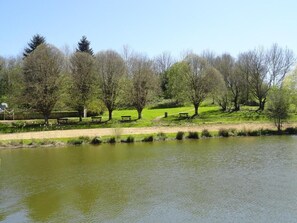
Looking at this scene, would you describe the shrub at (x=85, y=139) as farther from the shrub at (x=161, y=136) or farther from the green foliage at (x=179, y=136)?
the green foliage at (x=179, y=136)

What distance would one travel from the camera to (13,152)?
38.2 meters

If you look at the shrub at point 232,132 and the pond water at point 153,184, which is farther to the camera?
the shrub at point 232,132

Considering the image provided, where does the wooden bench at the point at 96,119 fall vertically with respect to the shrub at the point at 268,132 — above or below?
above

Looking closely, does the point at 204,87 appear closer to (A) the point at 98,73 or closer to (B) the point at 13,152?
(A) the point at 98,73

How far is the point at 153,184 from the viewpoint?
22.9 metres

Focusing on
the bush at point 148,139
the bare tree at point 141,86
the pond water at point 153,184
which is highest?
the bare tree at point 141,86

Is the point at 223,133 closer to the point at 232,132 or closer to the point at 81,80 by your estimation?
the point at 232,132

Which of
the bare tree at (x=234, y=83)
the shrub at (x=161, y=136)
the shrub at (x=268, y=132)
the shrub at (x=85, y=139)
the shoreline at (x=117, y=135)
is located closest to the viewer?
the shoreline at (x=117, y=135)

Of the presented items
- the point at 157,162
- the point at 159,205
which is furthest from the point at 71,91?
the point at 159,205

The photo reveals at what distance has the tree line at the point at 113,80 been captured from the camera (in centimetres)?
5588

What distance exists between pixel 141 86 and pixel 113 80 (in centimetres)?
466

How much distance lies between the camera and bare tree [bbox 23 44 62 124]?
54906 millimetres

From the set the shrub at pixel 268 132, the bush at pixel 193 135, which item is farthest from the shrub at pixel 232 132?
the bush at pixel 193 135

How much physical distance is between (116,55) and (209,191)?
1736 inches
